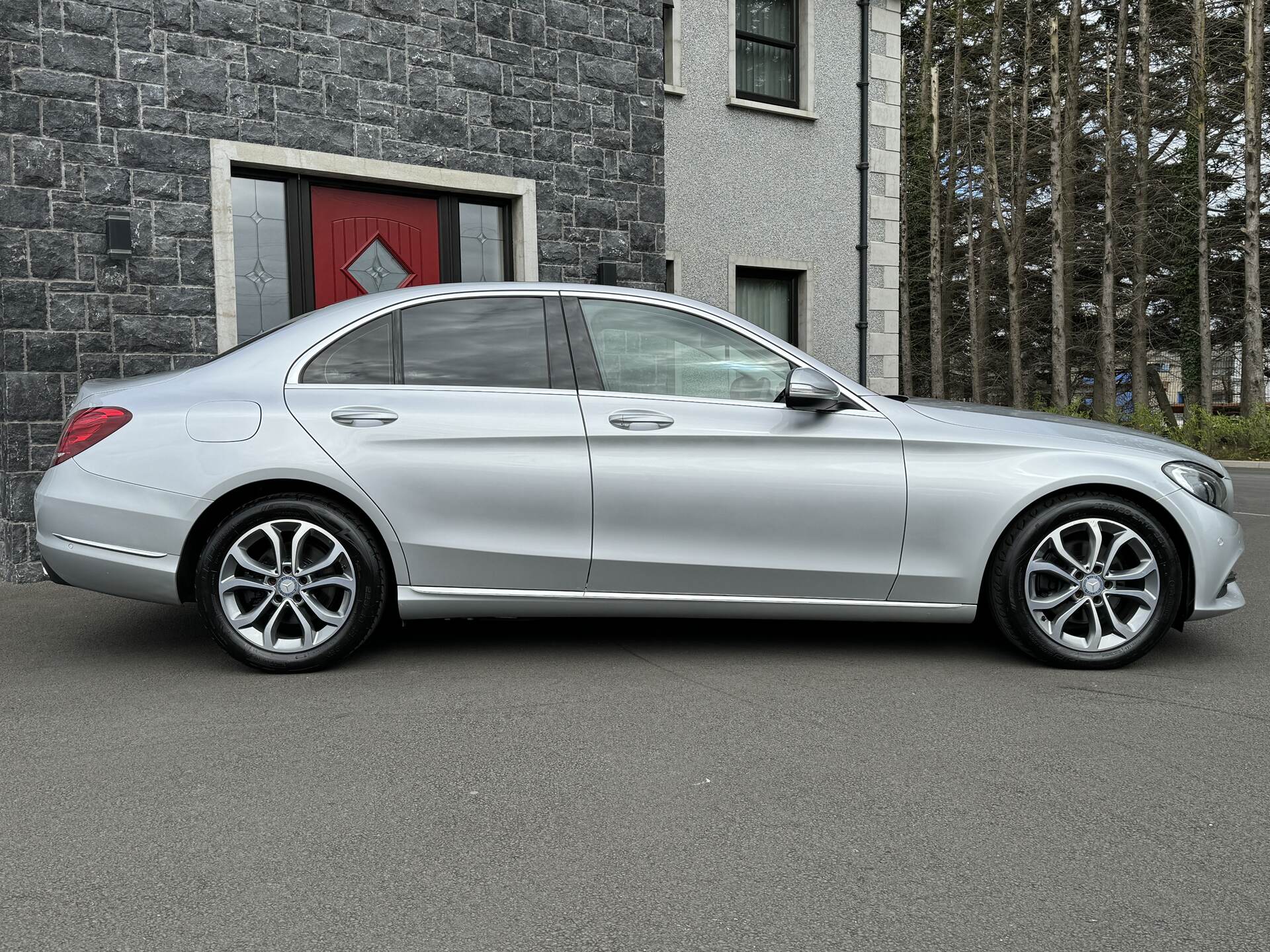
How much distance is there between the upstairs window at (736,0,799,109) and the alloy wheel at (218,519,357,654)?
9.90m

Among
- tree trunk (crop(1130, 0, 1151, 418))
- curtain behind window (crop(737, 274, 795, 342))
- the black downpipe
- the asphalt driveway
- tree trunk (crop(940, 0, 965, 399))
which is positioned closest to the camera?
the asphalt driveway

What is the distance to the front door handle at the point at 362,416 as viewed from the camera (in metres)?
4.72

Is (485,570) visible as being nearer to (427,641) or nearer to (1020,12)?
(427,641)

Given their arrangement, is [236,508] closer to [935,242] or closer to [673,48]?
[673,48]

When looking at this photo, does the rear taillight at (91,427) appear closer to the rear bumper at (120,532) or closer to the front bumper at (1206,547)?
the rear bumper at (120,532)

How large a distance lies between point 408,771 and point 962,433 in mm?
2678

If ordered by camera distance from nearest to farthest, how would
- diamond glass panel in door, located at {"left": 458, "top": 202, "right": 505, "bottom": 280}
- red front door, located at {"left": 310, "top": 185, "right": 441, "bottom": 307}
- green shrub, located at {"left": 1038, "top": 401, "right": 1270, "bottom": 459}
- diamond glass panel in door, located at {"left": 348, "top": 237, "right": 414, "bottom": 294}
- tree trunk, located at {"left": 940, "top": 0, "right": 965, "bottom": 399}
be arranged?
1. red front door, located at {"left": 310, "top": 185, "right": 441, "bottom": 307}
2. diamond glass panel in door, located at {"left": 348, "top": 237, "right": 414, "bottom": 294}
3. diamond glass panel in door, located at {"left": 458, "top": 202, "right": 505, "bottom": 280}
4. green shrub, located at {"left": 1038, "top": 401, "right": 1270, "bottom": 459}
5. tree trunk, located at {"left": 940, "top": 0, "right": 965, "bottom": 399}

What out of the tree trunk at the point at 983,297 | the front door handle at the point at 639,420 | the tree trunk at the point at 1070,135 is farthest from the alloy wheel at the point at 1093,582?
the tree trunk at the point at 983,297

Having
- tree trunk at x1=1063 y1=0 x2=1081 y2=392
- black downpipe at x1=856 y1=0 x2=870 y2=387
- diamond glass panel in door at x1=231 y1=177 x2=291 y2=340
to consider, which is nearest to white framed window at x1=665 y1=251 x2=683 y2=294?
black downpipe at x1=856 y1=0 x2=870 y2=387

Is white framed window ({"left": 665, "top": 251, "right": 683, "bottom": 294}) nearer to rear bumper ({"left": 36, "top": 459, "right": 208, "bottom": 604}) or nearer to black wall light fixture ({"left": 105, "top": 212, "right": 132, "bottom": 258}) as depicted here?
black wall light fixture ({"left": 105, "top": 212, "right": 132, "bottom": 258})

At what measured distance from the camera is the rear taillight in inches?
185

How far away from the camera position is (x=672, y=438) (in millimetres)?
4777

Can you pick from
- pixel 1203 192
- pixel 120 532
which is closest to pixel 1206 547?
pixel 120 532

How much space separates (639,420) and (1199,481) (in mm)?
2366
